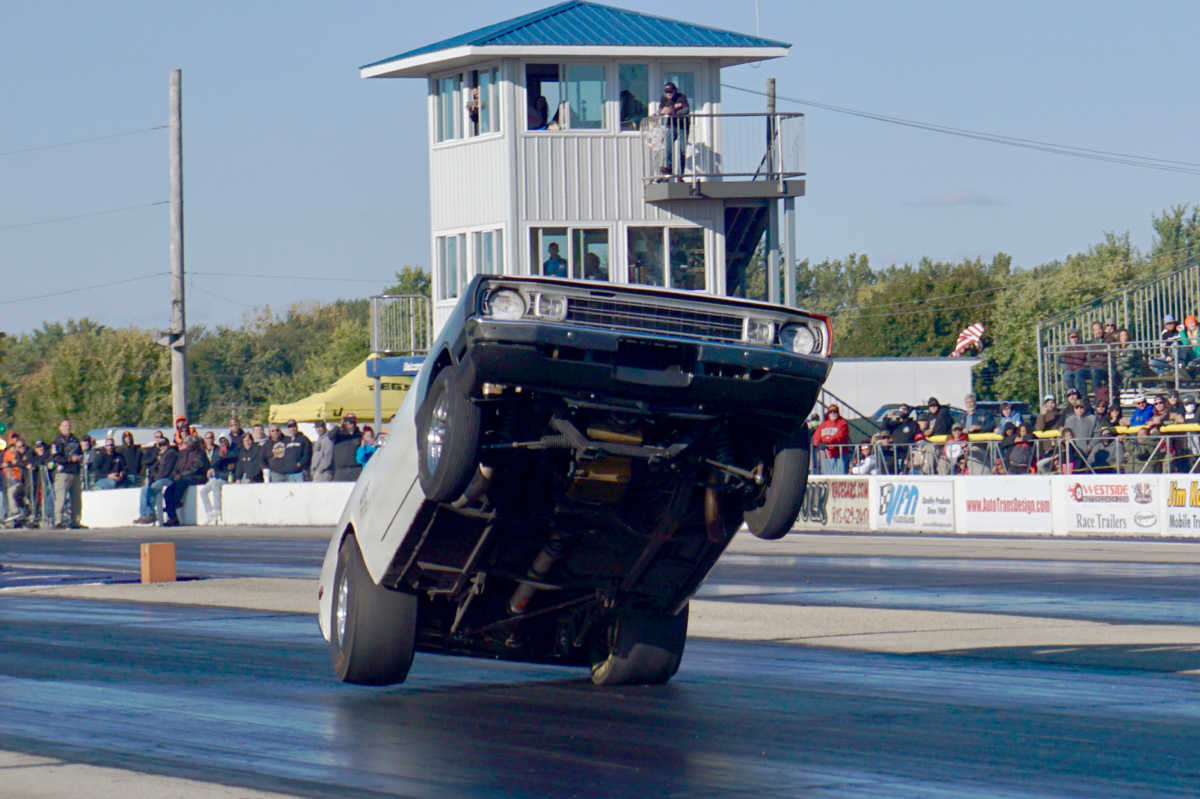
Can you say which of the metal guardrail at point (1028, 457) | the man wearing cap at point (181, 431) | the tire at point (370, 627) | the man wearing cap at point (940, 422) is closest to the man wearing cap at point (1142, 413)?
the metal guardrail at point (1028, 457)

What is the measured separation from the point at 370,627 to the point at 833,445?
21704 millimetres

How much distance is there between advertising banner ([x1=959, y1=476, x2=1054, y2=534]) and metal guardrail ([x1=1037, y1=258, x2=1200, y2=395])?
7.41 metres

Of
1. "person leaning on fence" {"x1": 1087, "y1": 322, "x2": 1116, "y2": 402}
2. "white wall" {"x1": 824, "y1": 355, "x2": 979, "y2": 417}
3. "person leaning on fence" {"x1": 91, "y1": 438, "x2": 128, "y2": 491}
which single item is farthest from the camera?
"white wall" {"x1": 824, "y1": 355, "x2": 979, "y2": 417}

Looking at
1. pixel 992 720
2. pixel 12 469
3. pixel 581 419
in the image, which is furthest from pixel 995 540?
pixel 12 469

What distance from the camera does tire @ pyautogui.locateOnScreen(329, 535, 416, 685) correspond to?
314 inches

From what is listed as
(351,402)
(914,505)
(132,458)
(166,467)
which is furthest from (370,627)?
→ (351,402)

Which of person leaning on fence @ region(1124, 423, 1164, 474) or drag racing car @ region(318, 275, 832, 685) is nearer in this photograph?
drag racing car @ region(318, 275, 832, 685)

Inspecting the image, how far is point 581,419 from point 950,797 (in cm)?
216

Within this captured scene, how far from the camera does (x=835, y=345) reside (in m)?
58.8

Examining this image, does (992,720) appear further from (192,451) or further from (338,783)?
(192,451)

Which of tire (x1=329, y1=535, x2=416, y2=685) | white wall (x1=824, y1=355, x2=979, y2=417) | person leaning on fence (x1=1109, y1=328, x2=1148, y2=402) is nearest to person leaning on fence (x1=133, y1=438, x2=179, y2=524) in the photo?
white wall (x1=824, y1=355, x2=979, y2=417)

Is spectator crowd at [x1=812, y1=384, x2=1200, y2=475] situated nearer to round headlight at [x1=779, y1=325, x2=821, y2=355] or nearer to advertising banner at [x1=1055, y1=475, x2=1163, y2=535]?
advertising banner at [x1=1055, y1=475, x2=1163, y2=535]

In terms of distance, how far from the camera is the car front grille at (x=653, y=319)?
6.70 m

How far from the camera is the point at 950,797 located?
582 centimetres
